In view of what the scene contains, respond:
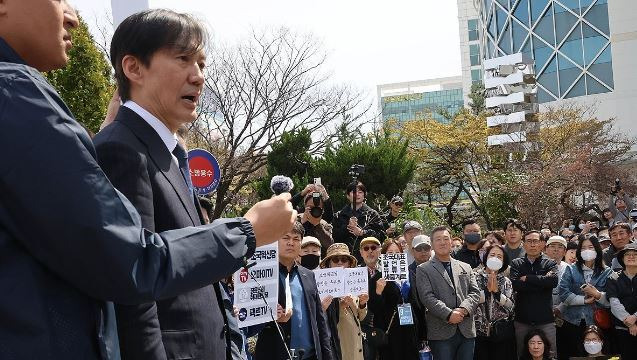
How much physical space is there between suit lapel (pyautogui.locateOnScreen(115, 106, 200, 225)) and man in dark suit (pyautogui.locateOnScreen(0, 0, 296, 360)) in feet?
1.69

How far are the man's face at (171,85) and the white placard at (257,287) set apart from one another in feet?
11.0

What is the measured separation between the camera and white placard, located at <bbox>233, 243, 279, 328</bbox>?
538 centimetres

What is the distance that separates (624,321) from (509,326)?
1.45 m

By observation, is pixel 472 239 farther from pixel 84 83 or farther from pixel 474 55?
pixel 474 55

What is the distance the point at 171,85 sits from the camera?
2061mm

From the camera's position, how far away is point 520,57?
146 feet

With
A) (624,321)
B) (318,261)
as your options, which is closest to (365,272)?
(318,261)

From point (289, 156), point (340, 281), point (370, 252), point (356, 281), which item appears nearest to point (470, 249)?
point (370, 252)

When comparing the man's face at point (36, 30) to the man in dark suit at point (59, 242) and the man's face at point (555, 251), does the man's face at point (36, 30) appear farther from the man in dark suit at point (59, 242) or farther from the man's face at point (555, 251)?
the man's face at point (555, 251)

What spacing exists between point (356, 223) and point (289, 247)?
387 centimetres

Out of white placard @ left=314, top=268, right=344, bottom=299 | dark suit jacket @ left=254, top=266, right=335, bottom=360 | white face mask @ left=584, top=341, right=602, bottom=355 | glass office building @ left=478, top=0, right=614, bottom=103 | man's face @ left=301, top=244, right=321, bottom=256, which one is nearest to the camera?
dark suit jacket @ left=254, top=266, right=335, bottom=360

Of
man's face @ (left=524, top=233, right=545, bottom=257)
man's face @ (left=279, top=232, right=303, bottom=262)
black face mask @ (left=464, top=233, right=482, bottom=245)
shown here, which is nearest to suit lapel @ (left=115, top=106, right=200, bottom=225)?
man's face @ (left=279, top=232, right=303, bottom=262)

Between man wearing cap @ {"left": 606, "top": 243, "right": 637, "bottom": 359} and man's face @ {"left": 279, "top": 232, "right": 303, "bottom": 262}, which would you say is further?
man wearing cap @ {"left": 606, "top": 243, "right": 637, "bottom": 359}

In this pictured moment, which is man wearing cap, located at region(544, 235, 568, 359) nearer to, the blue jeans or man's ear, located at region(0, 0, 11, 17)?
the blue jeans
